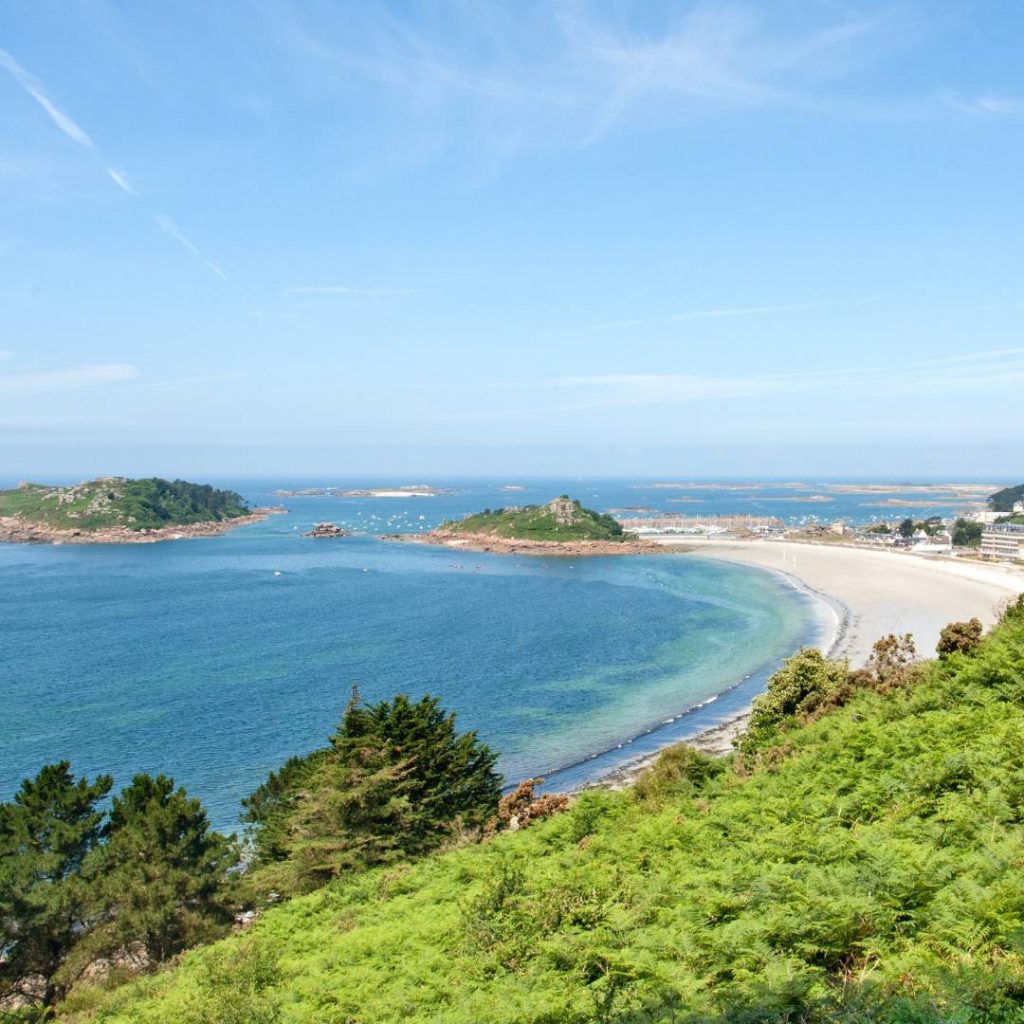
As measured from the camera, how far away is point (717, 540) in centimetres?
15862

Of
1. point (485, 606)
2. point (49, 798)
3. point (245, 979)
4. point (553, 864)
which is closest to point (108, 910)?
point (49, 798)

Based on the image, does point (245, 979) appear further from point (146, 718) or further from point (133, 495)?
point (133, 495)

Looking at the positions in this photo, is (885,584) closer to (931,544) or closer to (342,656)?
(931,544)

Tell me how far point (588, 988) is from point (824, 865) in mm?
3602

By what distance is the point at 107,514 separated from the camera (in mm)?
164875

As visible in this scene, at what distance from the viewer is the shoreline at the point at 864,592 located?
4312cm

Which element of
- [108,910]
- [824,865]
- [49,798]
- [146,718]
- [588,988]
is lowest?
[146,718]

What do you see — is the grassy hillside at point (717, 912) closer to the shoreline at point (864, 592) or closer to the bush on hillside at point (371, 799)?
the bush on hillside at point (371, 799)

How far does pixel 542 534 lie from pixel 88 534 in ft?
299

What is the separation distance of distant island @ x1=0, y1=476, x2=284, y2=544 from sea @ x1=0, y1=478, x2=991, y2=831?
43271 millimetres

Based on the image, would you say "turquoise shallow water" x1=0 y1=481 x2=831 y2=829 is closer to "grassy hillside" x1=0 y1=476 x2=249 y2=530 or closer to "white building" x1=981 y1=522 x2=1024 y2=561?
"white building" x1=981 y1=522 x2=1024 y2=561

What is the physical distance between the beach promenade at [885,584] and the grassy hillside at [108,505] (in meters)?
113

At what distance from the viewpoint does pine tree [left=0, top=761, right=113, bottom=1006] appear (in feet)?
60.3

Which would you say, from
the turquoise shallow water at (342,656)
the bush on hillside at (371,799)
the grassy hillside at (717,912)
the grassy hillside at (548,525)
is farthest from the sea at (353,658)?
the grassy hillside at (548,525)
